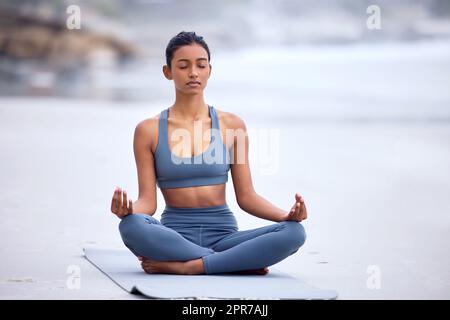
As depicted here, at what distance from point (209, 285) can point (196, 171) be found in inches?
20.2

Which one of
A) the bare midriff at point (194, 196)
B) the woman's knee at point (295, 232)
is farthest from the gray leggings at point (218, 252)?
the bare midriff at point (194, 196)

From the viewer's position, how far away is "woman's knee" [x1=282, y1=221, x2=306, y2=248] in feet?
10.5

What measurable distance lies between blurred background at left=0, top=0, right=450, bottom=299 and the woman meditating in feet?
0.84

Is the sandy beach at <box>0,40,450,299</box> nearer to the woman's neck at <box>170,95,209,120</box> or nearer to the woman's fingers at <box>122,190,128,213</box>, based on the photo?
the woman's fingers at <box>122,190,128,213</box>

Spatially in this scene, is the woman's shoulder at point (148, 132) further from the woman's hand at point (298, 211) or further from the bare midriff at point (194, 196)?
the woman's hand at point (298, 211)

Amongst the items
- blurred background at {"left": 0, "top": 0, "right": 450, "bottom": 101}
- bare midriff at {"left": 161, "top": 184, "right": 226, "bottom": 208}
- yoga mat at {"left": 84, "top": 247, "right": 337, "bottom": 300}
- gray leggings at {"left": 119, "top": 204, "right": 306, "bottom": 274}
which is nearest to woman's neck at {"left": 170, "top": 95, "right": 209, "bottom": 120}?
bare midriff at {"left": 161, "top": 184, "right": 226, "bottom": 208}

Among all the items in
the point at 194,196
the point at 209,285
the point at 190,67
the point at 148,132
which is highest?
the point at 190,67

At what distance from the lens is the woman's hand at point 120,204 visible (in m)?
3.10

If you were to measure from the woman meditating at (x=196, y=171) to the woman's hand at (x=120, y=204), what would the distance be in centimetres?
11

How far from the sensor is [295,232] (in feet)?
10.5

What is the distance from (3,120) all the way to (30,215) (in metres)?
4.30

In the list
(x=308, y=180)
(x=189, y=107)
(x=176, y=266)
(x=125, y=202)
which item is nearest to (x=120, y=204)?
(x=125, y=202)

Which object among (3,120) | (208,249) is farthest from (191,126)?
→ (3,120)

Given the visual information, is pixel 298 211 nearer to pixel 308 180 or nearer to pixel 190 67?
pixel 190 67
